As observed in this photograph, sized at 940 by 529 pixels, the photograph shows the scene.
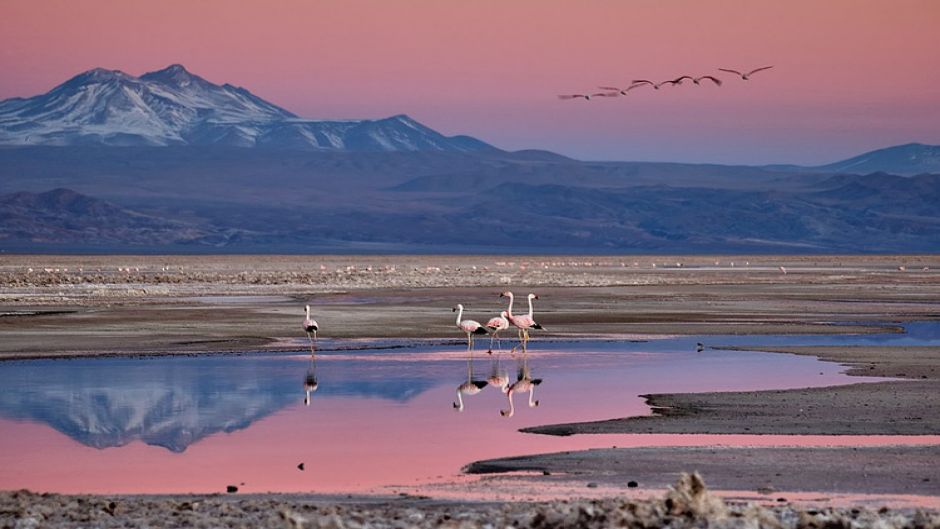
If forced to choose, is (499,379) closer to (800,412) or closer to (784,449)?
(800,412)

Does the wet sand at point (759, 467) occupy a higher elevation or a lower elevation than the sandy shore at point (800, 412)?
higher

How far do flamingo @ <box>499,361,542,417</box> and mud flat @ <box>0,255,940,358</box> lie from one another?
697 cm

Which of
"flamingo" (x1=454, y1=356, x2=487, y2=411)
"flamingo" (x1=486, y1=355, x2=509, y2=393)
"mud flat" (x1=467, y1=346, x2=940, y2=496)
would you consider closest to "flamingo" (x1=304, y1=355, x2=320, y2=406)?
"flamingo" (x1=454, y1=356, x2=487, y2=411)

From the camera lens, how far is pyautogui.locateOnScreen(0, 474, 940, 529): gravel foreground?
36.4 ft

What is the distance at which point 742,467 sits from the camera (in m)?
14.8

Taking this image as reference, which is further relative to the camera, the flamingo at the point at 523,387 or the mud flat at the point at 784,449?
the flamingo at the point at 523,387

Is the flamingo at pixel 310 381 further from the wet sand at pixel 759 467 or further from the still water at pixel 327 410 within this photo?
the wet sand at pixel 759 467

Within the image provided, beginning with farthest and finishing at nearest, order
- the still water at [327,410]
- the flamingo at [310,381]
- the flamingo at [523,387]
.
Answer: the flamingo at [310,381], the flamingo at [523,387], the still water at [327,410]

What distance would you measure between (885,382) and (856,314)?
2088 centimetres

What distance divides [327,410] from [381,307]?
25.7 m

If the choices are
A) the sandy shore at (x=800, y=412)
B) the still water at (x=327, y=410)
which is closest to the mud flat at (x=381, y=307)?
the still water at (x=327, y=410)

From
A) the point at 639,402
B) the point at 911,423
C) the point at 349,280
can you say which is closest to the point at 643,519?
the point at 911,423

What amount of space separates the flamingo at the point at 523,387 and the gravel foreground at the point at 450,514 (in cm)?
731

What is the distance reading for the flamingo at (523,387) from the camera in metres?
20.2
